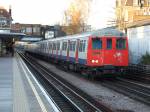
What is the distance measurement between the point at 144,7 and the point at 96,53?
37.2m

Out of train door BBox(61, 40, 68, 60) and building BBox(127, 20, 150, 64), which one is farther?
train door BBox(61, 40, 68, 60)

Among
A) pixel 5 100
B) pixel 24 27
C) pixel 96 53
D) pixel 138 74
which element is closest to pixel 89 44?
pixel 96 53

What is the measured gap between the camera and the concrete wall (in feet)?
120

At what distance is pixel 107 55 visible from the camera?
27.2 m

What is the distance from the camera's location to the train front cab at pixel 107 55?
2691 cm

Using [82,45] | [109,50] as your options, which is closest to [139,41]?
[82,45]

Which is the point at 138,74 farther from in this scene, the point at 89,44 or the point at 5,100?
the point at 5,100

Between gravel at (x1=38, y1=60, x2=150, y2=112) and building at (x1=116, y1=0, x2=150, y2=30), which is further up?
building at (x1=116, y1=0, x2=150, y2=30)

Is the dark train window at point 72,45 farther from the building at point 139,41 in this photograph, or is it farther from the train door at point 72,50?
the building at point 139,41

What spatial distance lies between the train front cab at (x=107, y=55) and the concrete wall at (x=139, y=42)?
8734 mm

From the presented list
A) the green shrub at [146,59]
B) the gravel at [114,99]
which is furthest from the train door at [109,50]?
the green shrub at [146,59]

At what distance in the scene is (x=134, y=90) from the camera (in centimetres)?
2159

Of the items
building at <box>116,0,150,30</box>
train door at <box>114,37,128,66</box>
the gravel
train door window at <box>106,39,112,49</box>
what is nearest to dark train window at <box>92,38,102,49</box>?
train door window at <box>106,39,112,49</box>

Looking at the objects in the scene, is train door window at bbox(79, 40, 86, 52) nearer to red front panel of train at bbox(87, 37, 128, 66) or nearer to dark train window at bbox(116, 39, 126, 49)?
red front panel of train at bbox(87, 37, 128, 66)
